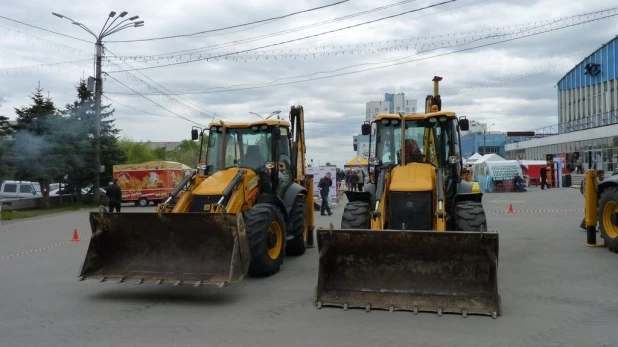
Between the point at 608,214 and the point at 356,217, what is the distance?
627cm

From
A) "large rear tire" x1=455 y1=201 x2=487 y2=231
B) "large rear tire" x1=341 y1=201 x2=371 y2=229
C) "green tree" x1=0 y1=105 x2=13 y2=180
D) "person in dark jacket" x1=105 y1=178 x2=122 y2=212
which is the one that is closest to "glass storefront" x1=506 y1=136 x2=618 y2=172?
"person in dark jacket" x1=105 y1=178 x2=122 y2=212

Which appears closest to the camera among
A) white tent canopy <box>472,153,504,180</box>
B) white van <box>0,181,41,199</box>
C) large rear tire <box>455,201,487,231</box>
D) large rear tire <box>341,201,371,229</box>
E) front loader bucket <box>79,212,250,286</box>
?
front loader bucket <box>79,212,250,286</box>

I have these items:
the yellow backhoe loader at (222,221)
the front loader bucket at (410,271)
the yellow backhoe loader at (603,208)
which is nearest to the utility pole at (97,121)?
the yellow backhoe loader at (222,221)

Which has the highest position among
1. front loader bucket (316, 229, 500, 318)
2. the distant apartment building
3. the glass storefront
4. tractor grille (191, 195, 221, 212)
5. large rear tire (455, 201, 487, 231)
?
the distant apartment building

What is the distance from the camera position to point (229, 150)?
11336 mm

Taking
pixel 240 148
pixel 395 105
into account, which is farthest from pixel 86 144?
pixel 240 148

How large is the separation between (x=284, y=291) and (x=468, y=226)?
2.92 metres

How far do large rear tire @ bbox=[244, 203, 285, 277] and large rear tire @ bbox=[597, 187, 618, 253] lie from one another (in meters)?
6.79

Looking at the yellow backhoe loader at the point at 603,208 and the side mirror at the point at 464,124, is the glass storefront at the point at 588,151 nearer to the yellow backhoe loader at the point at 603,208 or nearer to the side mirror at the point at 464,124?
the yellow backhoe loader at the point at 603,208

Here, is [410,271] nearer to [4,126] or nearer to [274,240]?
Result: [274,240]

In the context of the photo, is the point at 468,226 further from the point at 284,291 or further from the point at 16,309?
the point at 16,309

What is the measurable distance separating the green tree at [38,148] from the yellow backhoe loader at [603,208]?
2291cm

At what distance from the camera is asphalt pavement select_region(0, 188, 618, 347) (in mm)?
6535

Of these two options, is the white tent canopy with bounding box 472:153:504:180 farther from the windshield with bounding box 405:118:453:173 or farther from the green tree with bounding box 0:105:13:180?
the windshield with bounding box 405:118:453:173
